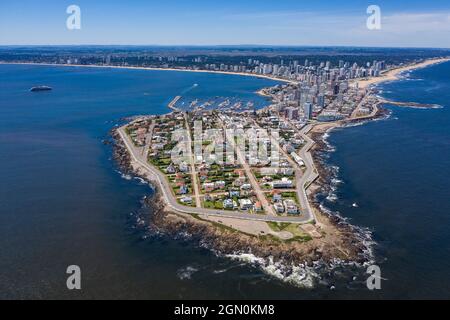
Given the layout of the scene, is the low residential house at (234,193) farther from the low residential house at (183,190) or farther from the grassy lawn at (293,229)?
the grassy lawn at (293,229)

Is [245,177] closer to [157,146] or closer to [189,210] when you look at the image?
[189,210]

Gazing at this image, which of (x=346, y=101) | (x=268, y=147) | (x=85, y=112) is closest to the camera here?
(x=268, y=147)

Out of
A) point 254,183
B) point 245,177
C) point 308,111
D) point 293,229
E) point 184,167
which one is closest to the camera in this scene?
point 293,229

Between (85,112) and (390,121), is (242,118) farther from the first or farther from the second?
(85,112)

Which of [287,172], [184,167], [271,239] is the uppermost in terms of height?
[184,167]

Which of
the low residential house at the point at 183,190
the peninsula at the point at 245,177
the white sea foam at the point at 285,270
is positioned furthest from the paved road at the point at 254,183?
the low residential house at the point at 183,190

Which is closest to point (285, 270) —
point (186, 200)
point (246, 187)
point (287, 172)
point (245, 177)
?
point (186, 200)

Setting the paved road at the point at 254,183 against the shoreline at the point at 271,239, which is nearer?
the shoreline at the point at 271,239

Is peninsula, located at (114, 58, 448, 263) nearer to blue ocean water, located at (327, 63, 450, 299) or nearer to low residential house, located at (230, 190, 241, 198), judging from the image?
low residential house, located at (230, 190, 241, 198)
